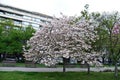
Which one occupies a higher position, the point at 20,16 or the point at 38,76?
the point at 20,16

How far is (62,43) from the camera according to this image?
2177 centimetres

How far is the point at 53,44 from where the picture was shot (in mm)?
22219

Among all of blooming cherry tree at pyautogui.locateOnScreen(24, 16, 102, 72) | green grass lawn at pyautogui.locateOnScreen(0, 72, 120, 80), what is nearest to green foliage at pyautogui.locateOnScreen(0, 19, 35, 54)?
blooming cherry tree at pyautogui.locateOnScreen(24, 16, 102, 72)

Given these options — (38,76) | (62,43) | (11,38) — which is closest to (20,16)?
(11,38)

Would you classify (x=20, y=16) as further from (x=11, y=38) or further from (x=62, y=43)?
(x=62, y=43)

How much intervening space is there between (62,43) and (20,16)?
53.4 metres

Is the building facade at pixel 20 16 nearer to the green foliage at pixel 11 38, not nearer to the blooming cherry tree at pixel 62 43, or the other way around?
the green foliage at pixel 11 38

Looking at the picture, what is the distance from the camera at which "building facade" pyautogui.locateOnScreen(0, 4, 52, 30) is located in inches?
2677

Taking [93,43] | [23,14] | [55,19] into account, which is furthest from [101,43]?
[23,14]

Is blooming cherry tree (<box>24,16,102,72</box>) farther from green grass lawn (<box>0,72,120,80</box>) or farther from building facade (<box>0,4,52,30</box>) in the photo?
building facade (<box>0,4,52,30</box>)

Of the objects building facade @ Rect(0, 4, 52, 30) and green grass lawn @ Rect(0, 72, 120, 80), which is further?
building facade @ Rect(0, 4, 52, 30)

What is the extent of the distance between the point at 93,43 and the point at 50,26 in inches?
198

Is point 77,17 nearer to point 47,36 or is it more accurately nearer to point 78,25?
point 78,25

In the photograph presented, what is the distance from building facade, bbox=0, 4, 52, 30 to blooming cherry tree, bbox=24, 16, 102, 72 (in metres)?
41.3
